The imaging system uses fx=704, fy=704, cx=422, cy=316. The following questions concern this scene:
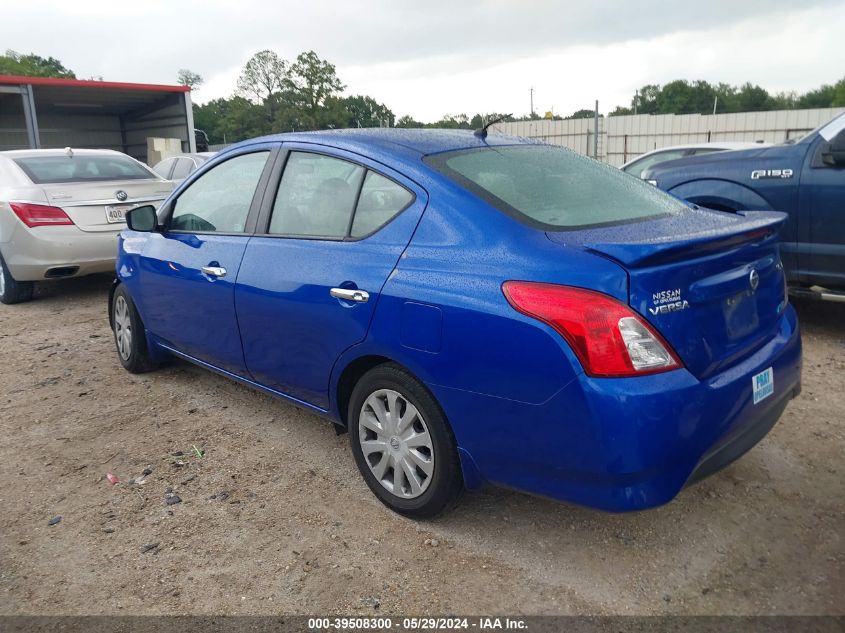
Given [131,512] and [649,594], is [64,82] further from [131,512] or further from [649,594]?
[649,594]

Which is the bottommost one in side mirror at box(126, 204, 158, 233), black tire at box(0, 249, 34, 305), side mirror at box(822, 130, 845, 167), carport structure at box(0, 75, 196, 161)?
black tire at box(0, 249, 34, 305)

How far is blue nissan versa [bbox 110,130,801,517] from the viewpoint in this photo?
2285 mm

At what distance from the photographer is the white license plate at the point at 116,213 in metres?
7.09

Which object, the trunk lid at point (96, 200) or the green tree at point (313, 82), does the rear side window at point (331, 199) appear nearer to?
the trunk lid at point (96, 200)

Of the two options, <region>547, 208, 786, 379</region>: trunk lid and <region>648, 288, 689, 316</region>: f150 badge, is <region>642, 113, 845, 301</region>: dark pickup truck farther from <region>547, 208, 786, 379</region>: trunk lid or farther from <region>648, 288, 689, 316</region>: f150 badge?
<region>648, 288, 689, 316</region>: f150 badge

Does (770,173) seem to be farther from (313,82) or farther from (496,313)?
(313,82)

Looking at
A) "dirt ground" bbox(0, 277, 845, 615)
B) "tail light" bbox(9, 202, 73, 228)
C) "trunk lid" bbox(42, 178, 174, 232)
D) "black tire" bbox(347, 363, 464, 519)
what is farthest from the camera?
"trunk lid" bbox(42, 178, 174, 232)

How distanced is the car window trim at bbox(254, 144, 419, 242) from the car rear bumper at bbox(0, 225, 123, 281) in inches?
163

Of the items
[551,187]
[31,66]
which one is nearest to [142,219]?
[551,187]

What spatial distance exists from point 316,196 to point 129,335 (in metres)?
2.30

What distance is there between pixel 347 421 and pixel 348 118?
60.1 m

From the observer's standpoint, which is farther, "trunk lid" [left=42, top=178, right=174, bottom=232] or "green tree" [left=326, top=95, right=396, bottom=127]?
"green tree" [left=326, top=95, right=396, bottom=127]

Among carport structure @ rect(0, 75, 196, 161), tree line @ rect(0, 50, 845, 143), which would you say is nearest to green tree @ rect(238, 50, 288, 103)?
tree line @ rect(0, 50, 845, 143)

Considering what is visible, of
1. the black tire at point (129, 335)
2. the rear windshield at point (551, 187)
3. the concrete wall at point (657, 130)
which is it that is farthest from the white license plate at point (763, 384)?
the concrete wall at point (657, 130)
